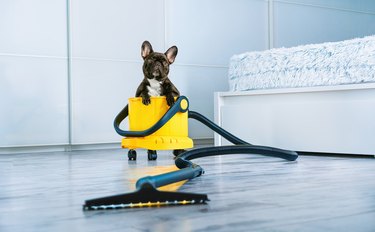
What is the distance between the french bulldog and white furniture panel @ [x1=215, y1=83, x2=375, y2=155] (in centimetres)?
67

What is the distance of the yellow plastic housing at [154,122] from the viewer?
2.29m

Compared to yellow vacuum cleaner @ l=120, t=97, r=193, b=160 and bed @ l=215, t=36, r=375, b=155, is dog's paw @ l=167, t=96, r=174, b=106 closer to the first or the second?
yellow vacuum cleaner @ l=120, t=97, r=193, b=160

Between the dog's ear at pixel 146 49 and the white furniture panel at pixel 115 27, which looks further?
the white furniture panel at pixel 115 27

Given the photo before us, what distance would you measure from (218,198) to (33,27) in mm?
2272

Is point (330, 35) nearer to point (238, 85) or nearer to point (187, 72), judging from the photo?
point (187, 72)

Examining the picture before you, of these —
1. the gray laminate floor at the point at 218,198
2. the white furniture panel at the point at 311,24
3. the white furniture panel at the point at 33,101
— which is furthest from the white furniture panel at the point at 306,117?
the white furniture panel at the point at 311,24

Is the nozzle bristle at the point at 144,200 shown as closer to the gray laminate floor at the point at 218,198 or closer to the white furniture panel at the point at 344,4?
the gray laminate floor at the point at 218,198

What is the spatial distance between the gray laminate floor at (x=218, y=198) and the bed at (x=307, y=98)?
36 cm

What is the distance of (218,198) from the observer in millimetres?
1183

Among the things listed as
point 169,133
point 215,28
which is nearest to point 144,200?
point 169,133

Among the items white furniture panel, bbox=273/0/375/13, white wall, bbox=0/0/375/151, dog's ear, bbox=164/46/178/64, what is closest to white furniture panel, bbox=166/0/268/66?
white wall, bbox=0/0/375/151

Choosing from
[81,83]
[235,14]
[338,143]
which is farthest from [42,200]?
[235,14]

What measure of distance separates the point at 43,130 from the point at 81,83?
1.26 feet

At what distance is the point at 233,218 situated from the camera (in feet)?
3.10
